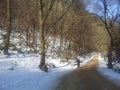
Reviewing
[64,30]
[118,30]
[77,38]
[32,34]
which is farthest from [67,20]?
[118,30]

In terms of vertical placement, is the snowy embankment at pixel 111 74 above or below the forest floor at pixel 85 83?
below

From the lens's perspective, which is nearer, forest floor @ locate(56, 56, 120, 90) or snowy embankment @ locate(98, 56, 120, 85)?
forest floor @ locate(56, 56, 120, 90)

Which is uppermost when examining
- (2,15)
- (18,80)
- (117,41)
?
(2,15)

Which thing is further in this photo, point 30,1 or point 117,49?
point 30,1

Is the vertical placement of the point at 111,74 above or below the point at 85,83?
below

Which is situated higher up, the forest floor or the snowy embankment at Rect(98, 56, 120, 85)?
the forest floor

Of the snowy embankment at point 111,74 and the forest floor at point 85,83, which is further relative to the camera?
the snowy embankment at point 111,74

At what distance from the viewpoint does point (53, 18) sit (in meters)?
50.8

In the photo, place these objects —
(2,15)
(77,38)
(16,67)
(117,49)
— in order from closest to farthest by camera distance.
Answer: (16,67)
(117,49)
(2,15)
(77,38)

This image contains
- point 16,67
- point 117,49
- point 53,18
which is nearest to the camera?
point 16,67

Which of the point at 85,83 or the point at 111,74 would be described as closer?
the point at 85,83

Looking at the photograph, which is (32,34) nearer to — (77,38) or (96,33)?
(77,38)

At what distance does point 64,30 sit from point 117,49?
24.2 meters

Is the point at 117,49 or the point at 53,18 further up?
the point at 53,18
